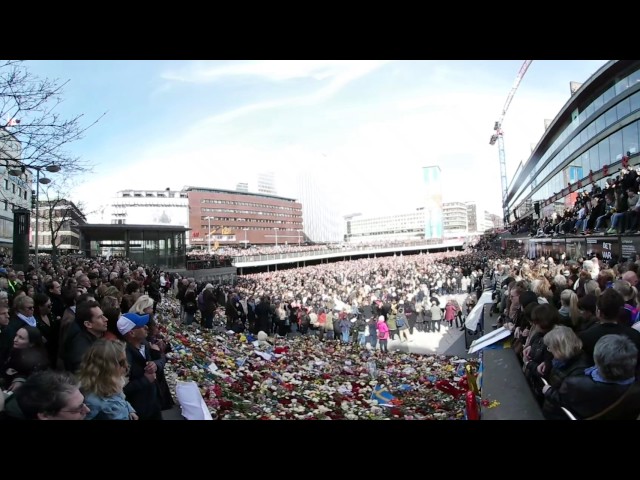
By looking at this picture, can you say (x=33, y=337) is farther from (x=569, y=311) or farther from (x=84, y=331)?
(x=569, y=311)

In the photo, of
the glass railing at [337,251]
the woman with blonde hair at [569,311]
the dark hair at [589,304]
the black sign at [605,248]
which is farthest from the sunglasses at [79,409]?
the glass railing at [337,251]

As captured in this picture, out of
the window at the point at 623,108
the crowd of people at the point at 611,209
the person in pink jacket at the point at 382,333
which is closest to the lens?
Answer: the crowd of people at the point at 611,209

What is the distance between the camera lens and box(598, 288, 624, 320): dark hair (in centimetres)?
281

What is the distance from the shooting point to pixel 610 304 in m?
2.82

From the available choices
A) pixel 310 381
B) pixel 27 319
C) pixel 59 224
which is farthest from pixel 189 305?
pixel 59 224

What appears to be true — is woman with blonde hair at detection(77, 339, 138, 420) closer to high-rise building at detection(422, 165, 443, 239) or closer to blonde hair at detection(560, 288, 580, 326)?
blonde hair at detection(560, 288, 580, 326)

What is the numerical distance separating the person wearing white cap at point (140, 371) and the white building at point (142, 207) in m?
30.0

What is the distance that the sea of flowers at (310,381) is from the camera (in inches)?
187

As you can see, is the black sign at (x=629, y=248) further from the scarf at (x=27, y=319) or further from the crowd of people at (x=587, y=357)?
the scarf at (x=27, y=319)
